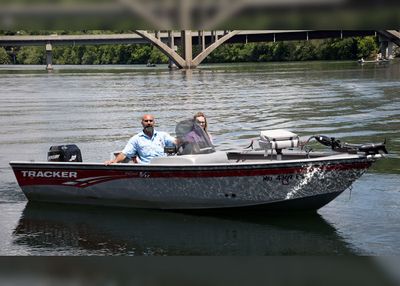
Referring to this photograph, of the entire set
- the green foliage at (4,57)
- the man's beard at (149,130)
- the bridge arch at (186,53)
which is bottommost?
the man's beard at (149,130)

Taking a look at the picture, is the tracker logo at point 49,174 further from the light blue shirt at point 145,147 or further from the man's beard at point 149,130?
the man's beard at point 149,130

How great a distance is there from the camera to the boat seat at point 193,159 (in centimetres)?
848

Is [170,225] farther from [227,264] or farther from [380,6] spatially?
[380,6]

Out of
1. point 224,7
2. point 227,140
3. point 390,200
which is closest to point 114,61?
point 227,140

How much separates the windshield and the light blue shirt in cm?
32

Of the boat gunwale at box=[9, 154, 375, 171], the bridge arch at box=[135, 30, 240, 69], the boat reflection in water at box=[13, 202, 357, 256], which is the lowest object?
the boat reflection in water at box=[13, 202, 357, 256]

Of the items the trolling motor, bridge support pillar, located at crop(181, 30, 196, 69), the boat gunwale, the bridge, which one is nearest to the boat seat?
the boat gunwale

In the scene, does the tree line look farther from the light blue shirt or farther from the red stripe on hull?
the light blue shirt

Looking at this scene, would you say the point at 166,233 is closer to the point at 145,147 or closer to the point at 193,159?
the point at 193,159

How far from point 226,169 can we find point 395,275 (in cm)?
514

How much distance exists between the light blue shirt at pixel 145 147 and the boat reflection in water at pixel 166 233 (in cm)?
87

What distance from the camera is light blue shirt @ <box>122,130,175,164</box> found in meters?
8.95

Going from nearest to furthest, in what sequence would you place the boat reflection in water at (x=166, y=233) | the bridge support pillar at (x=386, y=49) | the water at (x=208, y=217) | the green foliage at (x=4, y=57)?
1. the boat reflection in water at (x=166, y=233)
2. the water at (x=208, y=217)
3. the bridge support pillar at (x=386, y=49)
4. the green foliage at (x=4, y=57)

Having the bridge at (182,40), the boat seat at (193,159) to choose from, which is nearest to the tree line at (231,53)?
the bridge at (182,40)
